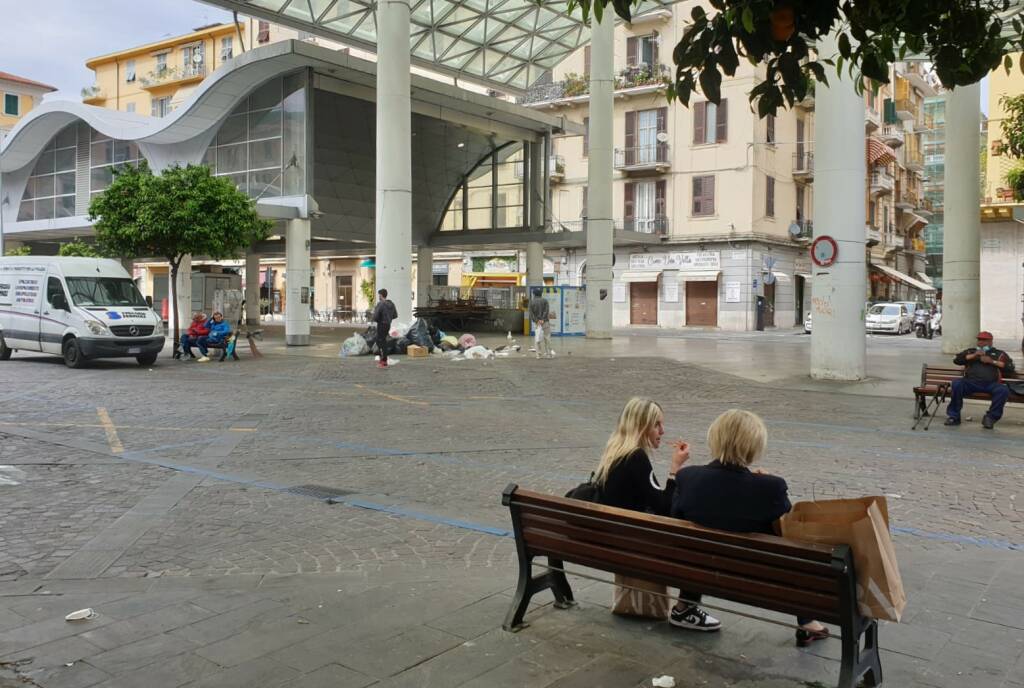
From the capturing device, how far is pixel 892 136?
5500 cm

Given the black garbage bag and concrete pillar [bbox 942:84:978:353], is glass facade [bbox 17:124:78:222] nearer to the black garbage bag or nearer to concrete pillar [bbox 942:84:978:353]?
the black garbage bag

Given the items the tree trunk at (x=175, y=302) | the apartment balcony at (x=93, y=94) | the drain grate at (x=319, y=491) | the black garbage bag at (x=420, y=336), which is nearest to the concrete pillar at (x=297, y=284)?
the tree trunk at (x=175, y=302)

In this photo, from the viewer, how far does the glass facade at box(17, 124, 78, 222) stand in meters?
36.0

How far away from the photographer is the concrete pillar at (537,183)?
3975cm

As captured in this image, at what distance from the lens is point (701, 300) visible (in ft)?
151

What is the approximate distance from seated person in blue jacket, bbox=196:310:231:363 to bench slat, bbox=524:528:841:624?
1913 centimetres

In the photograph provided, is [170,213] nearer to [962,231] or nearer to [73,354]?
[73,354]

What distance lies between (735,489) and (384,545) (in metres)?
2.86

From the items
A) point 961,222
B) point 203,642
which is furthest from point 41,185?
point 203,642

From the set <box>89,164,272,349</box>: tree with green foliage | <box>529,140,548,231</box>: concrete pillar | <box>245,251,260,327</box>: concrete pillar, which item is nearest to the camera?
<box>89,164,272,349</box>: tree with green foliage

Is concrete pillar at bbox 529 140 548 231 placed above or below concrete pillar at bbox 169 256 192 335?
above

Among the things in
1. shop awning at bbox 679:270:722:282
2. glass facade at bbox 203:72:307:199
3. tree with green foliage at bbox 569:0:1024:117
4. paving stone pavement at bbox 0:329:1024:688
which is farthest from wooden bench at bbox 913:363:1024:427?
shop awning at bbox 679:270:722:282

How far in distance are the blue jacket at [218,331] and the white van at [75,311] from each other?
1968 millimetres

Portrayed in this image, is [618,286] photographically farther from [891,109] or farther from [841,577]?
[841,577]
